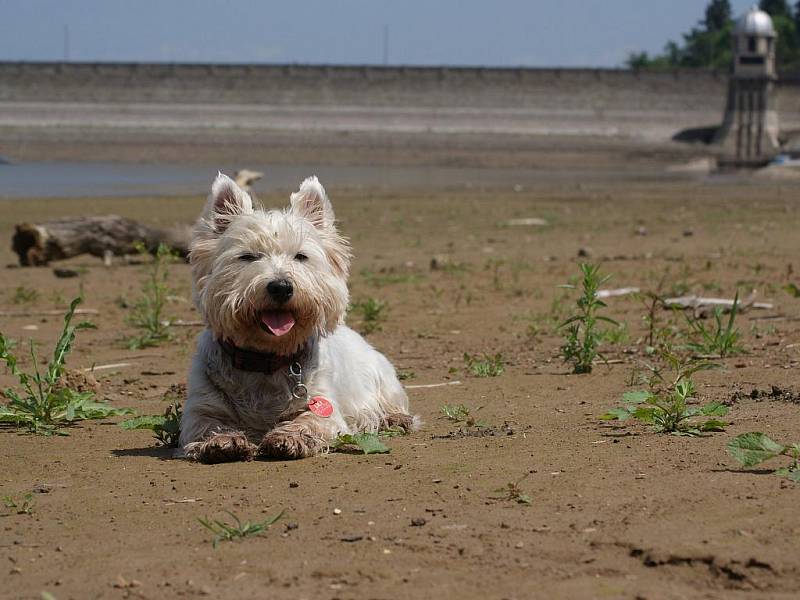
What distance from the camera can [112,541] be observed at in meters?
4.32

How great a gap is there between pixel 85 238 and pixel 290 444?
413 inches

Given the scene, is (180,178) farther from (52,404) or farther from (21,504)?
(21,504)

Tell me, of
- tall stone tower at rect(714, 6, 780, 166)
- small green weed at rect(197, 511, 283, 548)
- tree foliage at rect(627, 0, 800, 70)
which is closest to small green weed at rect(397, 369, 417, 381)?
small green weed at rect(197, 511, 283, 548)

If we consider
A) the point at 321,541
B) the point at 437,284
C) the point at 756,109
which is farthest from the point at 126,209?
the point at 756,109

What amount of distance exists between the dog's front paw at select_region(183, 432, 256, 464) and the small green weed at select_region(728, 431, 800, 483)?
83.9 inches

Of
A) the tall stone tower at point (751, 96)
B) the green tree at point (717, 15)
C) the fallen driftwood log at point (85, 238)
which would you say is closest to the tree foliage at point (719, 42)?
the green tree at point (717, 15)

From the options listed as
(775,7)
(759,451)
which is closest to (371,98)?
(775,7)

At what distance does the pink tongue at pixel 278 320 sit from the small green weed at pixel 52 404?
3.81 ft

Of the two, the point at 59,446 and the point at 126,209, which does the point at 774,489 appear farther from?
the point at 126,209

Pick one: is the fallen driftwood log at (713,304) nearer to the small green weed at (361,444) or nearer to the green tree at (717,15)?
the small green weed at (361,444)

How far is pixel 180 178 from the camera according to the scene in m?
42.9

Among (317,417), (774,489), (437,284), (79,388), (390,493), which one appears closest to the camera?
(774,489)

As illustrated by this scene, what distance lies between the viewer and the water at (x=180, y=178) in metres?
34.9

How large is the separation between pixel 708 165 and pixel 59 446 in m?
57.5
